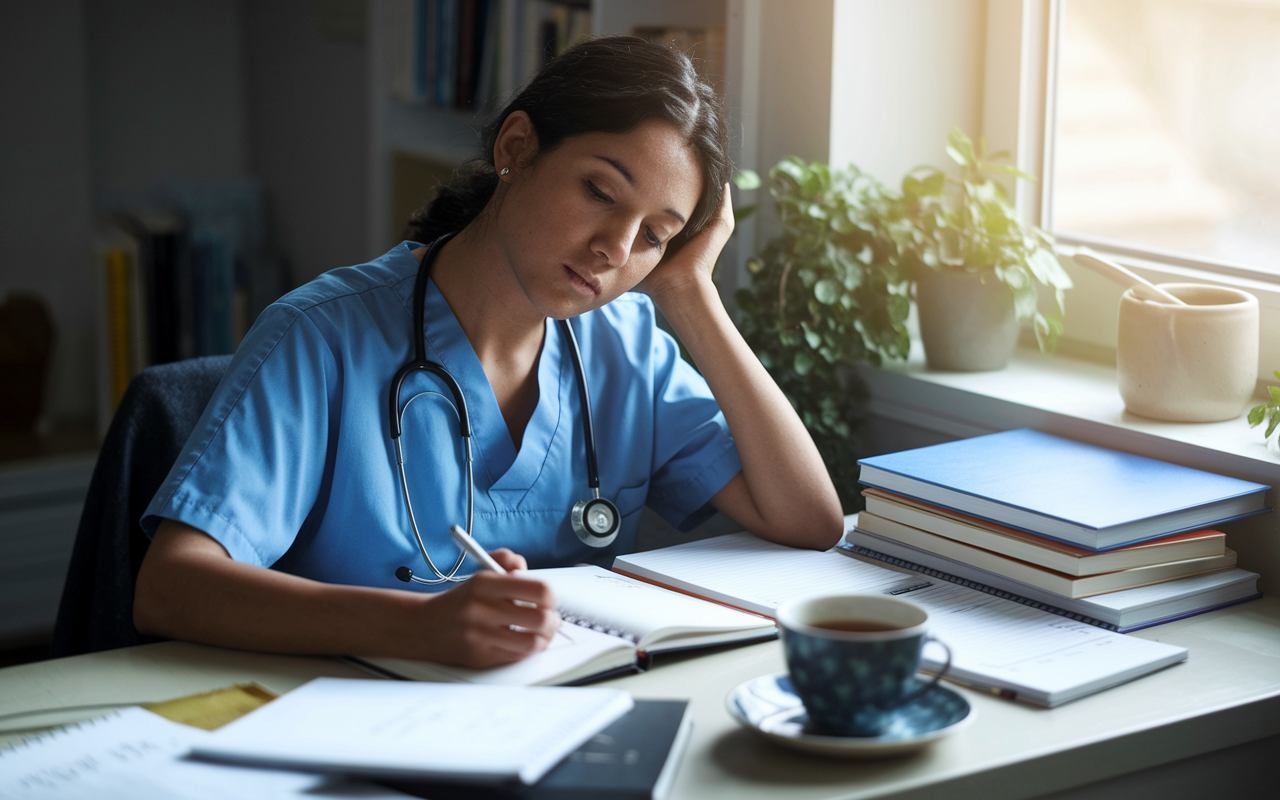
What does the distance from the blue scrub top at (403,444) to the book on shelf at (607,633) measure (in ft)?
0.52

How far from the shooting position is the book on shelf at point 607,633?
0.90 metres

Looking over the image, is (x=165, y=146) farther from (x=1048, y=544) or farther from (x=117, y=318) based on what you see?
(x=1048, y=544)

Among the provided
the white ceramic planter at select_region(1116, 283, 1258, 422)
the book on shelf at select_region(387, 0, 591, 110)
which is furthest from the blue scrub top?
the book on shelf at select_region(387, 0, 591, 110)

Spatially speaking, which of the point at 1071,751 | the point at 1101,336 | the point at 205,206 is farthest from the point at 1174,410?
the point at 205,206

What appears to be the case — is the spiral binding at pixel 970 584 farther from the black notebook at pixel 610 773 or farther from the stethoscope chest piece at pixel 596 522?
the black notebook at pixel 610 773

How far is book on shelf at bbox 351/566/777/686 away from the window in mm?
949

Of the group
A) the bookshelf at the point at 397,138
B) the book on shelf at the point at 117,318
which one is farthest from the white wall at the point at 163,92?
the bookshelf at the point at 397,138

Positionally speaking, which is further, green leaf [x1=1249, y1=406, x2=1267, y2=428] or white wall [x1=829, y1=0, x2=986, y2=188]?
white wall [x1=829, y1=0, x2=986, y2=188]

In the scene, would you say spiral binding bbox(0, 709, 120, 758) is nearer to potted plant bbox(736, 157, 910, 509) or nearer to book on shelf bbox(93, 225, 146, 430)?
potted plant bbox(736, 157, 910, 509)

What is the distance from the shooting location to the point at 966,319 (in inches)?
63.0

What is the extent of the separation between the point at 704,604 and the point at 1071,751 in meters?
0.34

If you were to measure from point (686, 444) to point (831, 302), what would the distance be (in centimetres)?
33

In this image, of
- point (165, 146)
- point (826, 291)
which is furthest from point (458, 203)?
point (165, 146)

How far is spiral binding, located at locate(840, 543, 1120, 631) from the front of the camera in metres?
1.08
